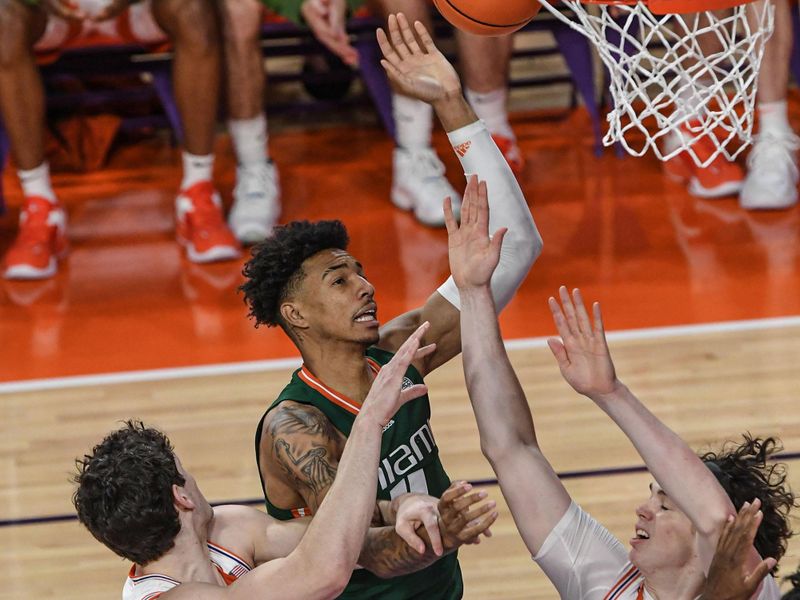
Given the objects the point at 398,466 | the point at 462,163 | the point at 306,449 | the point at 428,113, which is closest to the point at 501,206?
the point at 462,163

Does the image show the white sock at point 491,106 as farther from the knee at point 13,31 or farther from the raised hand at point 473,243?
the raised hand at point 473,243

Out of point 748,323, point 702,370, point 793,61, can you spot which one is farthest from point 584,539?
point 793,61

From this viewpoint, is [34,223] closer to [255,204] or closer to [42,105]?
[42,105]

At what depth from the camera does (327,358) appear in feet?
9.55

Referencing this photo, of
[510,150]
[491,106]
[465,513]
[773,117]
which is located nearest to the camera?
[465,513]

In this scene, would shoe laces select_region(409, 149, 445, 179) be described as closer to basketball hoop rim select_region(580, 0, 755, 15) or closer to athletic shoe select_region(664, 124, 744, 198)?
athletic shoe select_region(664, 124, 744, 198)

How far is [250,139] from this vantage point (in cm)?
612

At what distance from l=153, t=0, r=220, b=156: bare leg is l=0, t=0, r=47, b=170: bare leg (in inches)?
22.2

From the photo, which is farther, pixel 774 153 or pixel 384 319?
pixel 774 153

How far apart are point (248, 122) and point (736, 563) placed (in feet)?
13.9

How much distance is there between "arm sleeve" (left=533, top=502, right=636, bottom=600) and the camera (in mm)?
2773

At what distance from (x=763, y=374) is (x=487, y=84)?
87.3 inches

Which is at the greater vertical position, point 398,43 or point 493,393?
point 398,43

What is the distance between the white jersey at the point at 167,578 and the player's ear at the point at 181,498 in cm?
13
